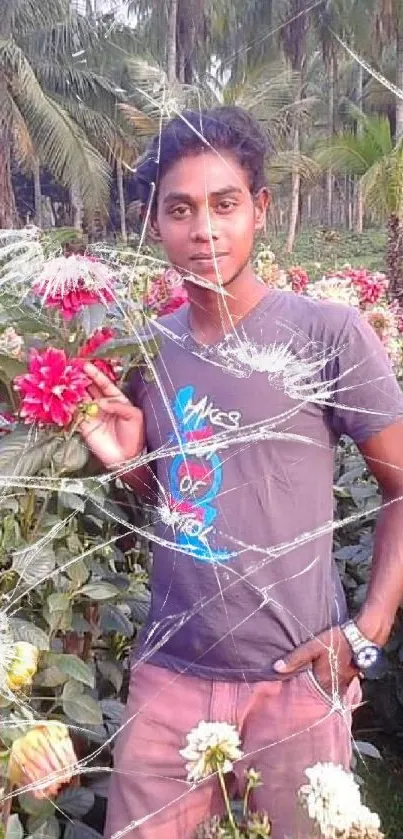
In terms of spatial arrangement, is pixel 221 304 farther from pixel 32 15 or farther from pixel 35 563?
pixel 32 15

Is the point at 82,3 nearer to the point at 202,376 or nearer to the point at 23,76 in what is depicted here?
the point at 202,376

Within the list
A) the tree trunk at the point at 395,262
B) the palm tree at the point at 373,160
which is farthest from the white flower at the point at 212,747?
the tree trunk at the point at 395,262

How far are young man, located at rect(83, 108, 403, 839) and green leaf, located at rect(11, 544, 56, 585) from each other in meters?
0.11

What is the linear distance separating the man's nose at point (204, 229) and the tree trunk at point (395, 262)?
1.53 meters

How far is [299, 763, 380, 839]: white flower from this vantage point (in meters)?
0.63

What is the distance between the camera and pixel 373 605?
901 mm

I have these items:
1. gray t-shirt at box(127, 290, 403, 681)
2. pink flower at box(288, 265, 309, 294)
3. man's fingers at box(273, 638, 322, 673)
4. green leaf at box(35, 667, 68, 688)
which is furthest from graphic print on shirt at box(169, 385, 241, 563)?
pink flower at box(288, 265, 309, 294)

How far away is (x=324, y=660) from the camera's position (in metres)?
0.88

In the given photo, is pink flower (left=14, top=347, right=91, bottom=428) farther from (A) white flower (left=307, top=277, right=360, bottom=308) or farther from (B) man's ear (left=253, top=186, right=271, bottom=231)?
(A) white flower (left=307, top=277, right=360, bottom=308)

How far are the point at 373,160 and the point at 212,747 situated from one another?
4.05 feet

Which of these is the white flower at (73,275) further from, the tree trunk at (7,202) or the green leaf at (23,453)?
the tree trunk at (7,202)

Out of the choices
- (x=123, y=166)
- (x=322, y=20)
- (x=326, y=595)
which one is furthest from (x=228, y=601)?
(x=322, y=20)

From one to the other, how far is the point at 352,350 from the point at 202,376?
14cm

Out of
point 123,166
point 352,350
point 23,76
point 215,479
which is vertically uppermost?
point 23,76
